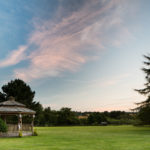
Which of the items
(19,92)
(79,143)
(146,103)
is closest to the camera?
(79,143)

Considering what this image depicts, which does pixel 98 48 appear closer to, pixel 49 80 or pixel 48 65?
pixel 48 65

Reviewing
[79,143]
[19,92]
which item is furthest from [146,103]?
[19,92]

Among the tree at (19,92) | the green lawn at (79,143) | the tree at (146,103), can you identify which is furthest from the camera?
the tree at (19,92)

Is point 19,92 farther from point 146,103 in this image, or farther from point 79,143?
point 79,143

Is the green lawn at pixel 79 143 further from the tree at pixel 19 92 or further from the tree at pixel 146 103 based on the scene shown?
the tree at pixel 19 92

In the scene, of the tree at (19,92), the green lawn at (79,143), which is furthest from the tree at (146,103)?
the tree at (19,92)

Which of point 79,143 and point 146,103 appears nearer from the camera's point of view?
point 79,143

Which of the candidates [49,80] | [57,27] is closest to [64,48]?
[57,27]

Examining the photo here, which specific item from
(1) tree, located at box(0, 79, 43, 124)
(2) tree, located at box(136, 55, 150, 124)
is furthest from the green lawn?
(1) tree, located at box(0, 79, 43, 124)

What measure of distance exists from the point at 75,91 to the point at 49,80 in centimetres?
595

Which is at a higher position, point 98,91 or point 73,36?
point 73,36

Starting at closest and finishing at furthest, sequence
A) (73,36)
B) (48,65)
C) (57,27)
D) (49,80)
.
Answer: (57,27) → (73,36) → (48,65) → (49,80)

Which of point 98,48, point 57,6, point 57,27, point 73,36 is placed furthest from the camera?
point 98,48

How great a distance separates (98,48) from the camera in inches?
1371
